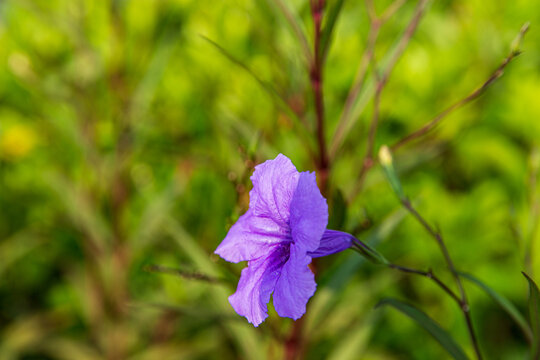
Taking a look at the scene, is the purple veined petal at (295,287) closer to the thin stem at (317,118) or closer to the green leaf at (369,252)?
the green leaf at (369,252)

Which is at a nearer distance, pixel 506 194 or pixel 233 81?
pixel 506 194

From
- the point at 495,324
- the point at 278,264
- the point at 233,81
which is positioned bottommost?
the point at 495,324

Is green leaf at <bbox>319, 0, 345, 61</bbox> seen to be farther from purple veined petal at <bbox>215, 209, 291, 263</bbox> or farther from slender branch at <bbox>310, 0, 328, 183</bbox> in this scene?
purple veined petal at <bbox>215, 209, 291, 263</bbox>

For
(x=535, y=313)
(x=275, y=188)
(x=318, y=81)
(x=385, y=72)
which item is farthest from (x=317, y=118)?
(x=535, y=313)

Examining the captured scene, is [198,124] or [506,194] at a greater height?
[198,124]

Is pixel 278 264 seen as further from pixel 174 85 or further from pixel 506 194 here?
pixel 174 85

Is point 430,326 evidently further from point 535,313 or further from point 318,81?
point 318,81

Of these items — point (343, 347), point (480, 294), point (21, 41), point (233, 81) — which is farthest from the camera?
point (21, 41)

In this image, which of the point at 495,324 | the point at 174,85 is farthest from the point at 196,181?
the point at 495,324
